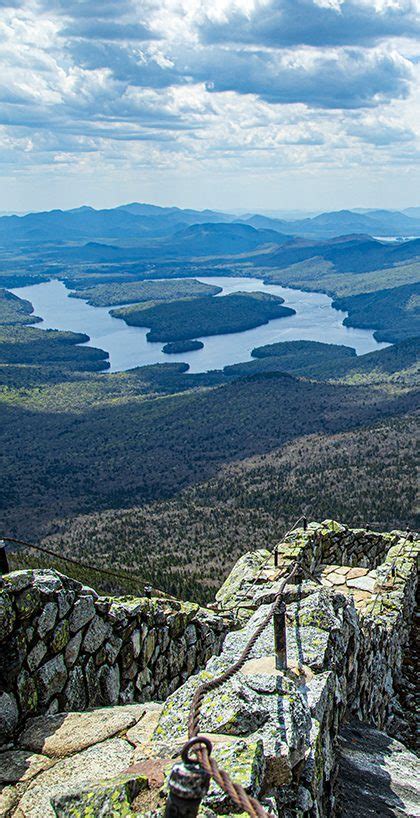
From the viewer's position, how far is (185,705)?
26.0 ft

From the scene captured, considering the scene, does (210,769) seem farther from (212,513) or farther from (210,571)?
(212,513)

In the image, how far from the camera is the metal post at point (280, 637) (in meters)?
8.30

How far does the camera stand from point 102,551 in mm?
69812

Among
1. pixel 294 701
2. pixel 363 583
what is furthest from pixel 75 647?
pixel 363 583

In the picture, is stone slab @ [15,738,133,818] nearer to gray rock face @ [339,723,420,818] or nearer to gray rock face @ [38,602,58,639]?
gray rock face @ [38,602,58,639]

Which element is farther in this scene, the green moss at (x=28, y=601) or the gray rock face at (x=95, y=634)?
the gray rock face at (x=95, y=634)

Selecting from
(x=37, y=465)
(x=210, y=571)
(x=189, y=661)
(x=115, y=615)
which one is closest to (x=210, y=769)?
(x=115, y=615)

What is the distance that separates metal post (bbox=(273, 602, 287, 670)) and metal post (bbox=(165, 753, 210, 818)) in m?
3.95

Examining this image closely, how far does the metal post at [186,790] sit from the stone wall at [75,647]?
496 cm

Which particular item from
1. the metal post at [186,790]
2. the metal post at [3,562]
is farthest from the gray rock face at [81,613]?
the metal post at [186,790]

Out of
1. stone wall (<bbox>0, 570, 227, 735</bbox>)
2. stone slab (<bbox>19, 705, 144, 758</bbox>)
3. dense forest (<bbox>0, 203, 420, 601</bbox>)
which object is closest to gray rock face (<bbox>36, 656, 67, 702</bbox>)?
stone wall (<bbox>0, 570, 227, 735</bbox>)

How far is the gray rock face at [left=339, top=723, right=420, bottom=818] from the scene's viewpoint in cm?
808

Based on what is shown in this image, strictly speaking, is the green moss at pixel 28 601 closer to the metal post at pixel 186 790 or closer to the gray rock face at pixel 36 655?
the gray rock face at pixel 36 655

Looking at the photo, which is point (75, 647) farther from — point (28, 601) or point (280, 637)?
point (280, 637)
